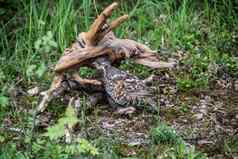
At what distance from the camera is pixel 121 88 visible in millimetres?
4953

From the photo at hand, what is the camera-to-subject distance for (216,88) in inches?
224

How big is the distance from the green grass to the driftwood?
51 centimetres

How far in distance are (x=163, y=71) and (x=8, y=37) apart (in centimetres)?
159

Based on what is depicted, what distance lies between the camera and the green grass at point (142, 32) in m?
5.83

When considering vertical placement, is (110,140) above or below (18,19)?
below

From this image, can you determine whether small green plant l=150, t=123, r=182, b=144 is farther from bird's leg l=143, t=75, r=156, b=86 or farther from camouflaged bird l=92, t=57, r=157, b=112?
bird's leg l=143, t=75, r=156, b=86

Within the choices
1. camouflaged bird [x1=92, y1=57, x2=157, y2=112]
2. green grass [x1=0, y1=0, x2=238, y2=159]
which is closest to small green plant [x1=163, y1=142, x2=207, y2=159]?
camouflaged bird [x1=92, y1=57, x2=157, y2=112]

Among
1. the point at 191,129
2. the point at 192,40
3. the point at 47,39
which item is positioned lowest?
the point at 191,129

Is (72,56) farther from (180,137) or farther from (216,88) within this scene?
(216,88)

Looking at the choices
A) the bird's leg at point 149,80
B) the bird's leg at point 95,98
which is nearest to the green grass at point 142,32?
the bird's leg at point 149,80

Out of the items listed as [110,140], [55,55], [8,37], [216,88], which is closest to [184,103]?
[216,88]

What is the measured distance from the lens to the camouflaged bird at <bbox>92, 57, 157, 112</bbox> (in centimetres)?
497

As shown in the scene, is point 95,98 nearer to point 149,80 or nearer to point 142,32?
point 149,80

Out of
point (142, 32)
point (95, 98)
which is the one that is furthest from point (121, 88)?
point (142, 32)
